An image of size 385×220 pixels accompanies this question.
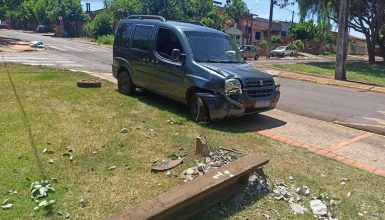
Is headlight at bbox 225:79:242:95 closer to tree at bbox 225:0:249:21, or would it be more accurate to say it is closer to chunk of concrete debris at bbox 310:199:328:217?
chunk of concrete debris at bbox 310:199:328:217

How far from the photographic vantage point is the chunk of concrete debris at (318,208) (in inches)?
170

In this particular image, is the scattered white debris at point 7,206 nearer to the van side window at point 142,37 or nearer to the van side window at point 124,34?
the van side window at point 142,37

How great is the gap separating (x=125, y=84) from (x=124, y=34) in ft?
4.29

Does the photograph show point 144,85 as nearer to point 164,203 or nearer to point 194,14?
point 164,203

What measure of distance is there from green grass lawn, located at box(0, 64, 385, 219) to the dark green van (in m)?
0.46

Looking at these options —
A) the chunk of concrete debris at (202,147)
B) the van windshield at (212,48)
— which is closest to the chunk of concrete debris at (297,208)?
the chunk of concrete debris at (202,147)

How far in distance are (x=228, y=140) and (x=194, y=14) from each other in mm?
50411

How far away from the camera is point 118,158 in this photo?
5.48m

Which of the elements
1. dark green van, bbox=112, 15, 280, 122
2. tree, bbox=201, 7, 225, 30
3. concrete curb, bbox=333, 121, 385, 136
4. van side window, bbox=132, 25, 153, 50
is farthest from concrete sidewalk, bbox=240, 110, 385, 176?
tree, bbox=201, 7, 225, 30

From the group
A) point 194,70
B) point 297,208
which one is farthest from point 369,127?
point 297,208

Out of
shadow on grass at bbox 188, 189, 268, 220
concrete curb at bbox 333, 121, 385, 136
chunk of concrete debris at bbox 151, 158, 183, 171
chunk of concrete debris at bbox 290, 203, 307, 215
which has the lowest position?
chunk of concrete debris at bbox 290, 203, 307, 215

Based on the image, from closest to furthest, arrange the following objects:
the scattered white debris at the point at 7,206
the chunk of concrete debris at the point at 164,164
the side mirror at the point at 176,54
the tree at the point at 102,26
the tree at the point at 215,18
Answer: the scattered white debris at the point at 7,206
the chunk of concrete debris at the point at 164,164
the side mirror at the point at 176,54
the tree at the point at 215,18
the tree at the point at 102,26

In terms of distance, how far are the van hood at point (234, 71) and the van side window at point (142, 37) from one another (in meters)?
1.96

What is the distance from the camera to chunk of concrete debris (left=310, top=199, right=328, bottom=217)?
4309mm
